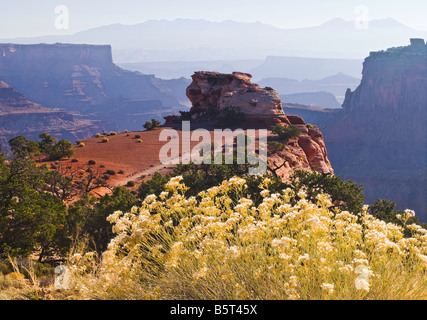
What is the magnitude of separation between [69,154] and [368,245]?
28.2 meters

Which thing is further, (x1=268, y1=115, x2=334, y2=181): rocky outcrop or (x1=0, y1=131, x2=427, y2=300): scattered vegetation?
(x1=268, y1=115, x2=334, y2=181): rocky outcrop

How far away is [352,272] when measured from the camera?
3510 mm

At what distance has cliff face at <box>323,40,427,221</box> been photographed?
94.9 metres

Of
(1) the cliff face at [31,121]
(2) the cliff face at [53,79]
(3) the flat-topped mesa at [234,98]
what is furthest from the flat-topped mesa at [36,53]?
(3) the flat-topped mesa at [234,98]

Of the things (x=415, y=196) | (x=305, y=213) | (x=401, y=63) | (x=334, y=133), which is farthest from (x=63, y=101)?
(x=305, y=213)

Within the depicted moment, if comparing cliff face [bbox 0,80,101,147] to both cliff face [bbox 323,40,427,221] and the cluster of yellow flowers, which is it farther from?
the cluster of yellow flowers

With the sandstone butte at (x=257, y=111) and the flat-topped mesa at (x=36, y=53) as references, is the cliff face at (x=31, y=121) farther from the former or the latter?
the sandstone butte at (x=257, y=111)

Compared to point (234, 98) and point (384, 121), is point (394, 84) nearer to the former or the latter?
point (384, 121)

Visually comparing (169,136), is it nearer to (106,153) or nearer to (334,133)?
(106,153)

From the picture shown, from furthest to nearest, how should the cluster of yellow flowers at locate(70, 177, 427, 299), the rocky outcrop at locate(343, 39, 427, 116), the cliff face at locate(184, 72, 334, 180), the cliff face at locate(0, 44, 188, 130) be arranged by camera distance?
the cliff face at locate(0, 44, 188, 130)
the rocky outcrop at locate(343, 39, 427, 116)
the cliff face at locate(184, 72, 334, 180)
the cluster of yellow flowers at locate(70, 177, 427, 299)

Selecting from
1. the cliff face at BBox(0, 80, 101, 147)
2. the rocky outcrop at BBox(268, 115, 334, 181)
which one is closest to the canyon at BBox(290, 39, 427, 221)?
the rocky outcrop at BBox(268, 115, 334, 181)

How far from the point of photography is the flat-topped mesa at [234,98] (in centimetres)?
4081

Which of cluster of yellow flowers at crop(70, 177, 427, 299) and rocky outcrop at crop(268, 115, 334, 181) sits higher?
cluster of yellow flowers at crop(70, 177, 427, 299)

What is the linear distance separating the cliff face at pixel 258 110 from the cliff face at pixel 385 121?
46.8 metres
